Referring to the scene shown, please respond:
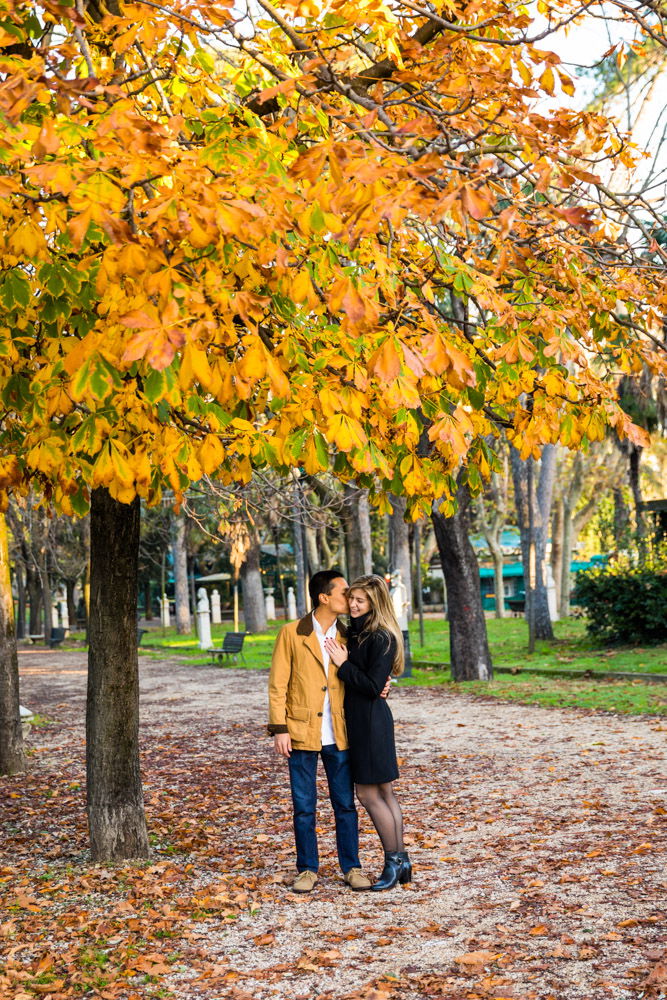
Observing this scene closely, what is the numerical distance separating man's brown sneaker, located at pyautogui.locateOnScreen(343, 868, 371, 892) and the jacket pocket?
0.88 metres

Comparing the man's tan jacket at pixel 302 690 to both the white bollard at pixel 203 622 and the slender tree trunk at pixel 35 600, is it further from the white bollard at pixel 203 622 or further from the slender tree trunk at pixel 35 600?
the slender tree trunk at pixel 35 600

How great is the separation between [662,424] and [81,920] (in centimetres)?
2299

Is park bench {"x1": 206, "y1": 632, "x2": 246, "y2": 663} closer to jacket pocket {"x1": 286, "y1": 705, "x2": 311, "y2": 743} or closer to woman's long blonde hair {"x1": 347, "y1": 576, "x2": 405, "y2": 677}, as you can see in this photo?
jacket pocket {"x1": 286, "y1": 705, "x2": 311, "y2": 743}

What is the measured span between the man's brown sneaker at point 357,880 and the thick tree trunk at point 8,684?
599 centimetres

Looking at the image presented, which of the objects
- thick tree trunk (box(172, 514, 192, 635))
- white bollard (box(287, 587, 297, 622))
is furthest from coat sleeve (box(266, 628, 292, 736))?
white bollard (box(287, 587, 297, 622))

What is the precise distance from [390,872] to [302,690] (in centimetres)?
122

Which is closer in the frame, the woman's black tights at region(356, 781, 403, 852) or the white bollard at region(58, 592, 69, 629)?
the woman's black tights at region(356, 781, 403, 852)

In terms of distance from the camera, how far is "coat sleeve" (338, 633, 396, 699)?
6125 millimetres

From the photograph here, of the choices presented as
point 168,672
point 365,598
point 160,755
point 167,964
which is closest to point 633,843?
point 365,598

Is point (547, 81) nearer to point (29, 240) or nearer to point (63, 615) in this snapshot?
point (29, 240)

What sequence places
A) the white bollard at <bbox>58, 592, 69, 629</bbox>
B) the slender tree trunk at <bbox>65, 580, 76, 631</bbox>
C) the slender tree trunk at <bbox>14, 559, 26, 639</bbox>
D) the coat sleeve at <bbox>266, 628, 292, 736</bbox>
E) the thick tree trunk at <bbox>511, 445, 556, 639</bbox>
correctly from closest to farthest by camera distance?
the coat sleeve at <bbox>266, 628, 292, 736</bbox> < the thick tree trunk at <bbox>511, 445, 556, 639</bbox> < the slender tree trunk at <bbox>14, 559, 26, 639</bbox> < the white bollard at <bbox>58, 592, 69, 629</bbox> < the slender tree trunk at <bbox>65, 580, 76, 631</bbox>

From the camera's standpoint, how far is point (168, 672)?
2553cm

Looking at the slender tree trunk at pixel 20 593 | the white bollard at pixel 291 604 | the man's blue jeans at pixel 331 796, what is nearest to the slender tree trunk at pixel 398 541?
the white bollard at pixel 291 604

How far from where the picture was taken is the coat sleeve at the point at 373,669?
241 inches
